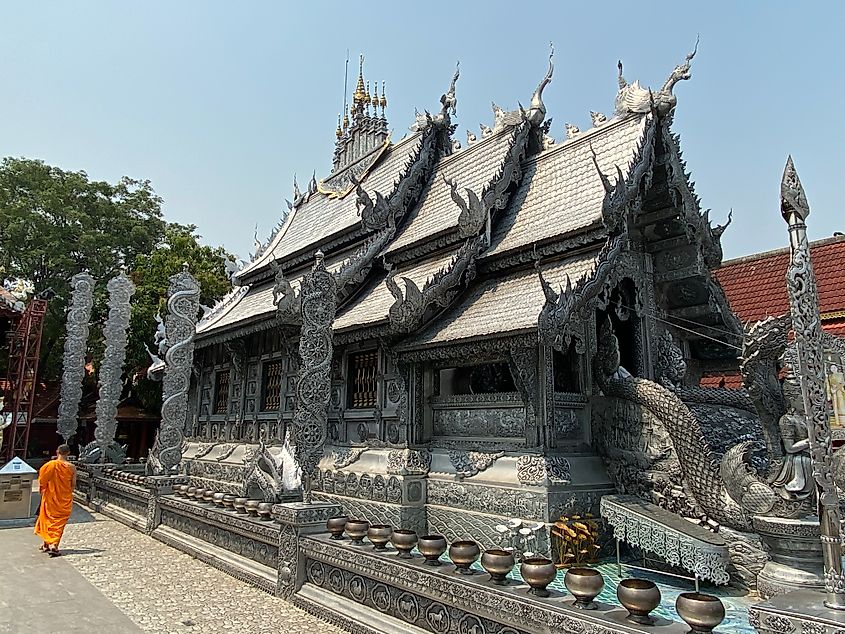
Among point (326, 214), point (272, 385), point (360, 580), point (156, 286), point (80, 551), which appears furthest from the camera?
point (156, 286)

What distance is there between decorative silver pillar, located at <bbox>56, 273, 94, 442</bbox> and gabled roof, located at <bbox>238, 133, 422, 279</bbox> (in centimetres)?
561

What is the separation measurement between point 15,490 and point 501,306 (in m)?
9.68

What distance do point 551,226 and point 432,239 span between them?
7.28 feet

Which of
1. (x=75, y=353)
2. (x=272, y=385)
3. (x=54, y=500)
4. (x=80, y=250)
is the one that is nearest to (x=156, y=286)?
(x=80, y=250)

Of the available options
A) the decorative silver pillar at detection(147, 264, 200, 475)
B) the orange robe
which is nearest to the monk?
the orange robe

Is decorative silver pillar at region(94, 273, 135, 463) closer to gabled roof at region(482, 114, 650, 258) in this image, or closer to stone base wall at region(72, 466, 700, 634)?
stone base wall at region(72, 466, 700, 634)

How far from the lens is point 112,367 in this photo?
16.1m

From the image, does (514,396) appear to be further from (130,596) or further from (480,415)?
(130,596)

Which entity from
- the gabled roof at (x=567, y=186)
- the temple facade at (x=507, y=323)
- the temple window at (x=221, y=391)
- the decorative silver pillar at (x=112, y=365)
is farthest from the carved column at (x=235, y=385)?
the gabled roof at (x=567, y=186)

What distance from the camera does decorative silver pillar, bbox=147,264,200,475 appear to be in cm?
1084

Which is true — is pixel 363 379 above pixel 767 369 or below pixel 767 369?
above

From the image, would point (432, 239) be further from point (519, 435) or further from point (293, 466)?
point (293, 466)

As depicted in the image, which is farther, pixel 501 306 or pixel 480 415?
pixel 480 415

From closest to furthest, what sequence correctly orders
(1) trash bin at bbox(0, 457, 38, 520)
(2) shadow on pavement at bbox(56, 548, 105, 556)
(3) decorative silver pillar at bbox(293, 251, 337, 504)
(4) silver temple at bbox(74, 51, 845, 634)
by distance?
(4) silver temple at bbox(74, 51, 845, 634) < (3) decorative silver pillar at bbox(293, 251, 337, 504) < (2) shadow on pavement at bbox(56, 548, 105, 556) < (1) trash bin at bbox(0, 457, 38, 520)
